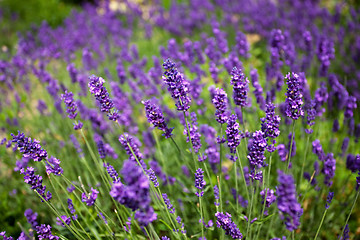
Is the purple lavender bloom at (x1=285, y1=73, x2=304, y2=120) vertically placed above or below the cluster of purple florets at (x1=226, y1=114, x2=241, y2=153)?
above

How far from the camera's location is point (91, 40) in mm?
6219

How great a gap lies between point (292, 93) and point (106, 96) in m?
1.08

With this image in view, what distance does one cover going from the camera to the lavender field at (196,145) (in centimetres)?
172

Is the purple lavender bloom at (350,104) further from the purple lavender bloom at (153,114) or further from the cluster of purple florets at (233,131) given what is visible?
the purple lavender bloom at (153,114)

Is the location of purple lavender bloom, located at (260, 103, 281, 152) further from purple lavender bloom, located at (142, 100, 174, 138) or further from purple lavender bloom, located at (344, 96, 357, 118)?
purple lavender bloom, located at (344, 96, 357, 118)

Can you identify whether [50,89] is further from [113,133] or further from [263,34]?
[263,34]

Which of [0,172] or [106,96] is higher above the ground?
[106,96]

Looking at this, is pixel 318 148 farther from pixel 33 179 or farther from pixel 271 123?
pixel 33 179

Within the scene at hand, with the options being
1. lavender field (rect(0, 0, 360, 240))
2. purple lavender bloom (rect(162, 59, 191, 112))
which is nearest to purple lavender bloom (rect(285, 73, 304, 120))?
lavender field (rect(0, 0, 360, 240))

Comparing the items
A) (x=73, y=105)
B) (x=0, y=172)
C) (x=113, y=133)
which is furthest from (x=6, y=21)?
(x=73, y=105)

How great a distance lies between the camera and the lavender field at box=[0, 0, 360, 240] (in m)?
1.72

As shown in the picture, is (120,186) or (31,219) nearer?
(120,186)

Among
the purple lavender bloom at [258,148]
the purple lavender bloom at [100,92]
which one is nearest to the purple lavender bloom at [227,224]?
the purple lavender bloom at [258,148]

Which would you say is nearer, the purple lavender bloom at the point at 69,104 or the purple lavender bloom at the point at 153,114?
the purple lavender bloom at the point at 153,114
